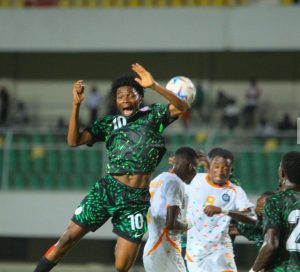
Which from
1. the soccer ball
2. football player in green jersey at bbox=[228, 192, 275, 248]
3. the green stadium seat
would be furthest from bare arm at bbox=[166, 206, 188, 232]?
the green stadium seat

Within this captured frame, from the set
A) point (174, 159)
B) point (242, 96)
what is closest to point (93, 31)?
point (242, 96)

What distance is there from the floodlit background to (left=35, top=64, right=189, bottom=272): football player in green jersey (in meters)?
7.46

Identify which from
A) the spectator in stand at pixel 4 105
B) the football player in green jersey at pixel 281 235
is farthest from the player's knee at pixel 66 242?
the spectator in stand at pixel 4 105

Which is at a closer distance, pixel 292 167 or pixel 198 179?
pixel 292 167

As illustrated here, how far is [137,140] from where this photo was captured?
26.6ft

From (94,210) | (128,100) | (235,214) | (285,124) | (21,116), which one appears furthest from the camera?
(21,116)

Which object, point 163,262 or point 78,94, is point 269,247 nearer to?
point 78,94

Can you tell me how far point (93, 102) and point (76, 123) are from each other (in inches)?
532

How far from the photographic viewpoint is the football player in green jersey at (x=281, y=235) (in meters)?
6.26

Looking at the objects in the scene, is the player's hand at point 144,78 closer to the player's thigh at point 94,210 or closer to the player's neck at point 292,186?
the player's thigh at point 94,210

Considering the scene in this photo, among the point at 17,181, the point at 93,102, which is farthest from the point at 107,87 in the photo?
the point at 17,181

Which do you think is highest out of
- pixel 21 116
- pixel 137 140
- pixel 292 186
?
pixel 137 140

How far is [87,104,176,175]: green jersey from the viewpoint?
8078mm

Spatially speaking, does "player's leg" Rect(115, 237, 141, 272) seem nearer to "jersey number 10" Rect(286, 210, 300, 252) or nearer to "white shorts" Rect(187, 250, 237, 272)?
"white shorts" Rect(187, 250, 237, 272)
